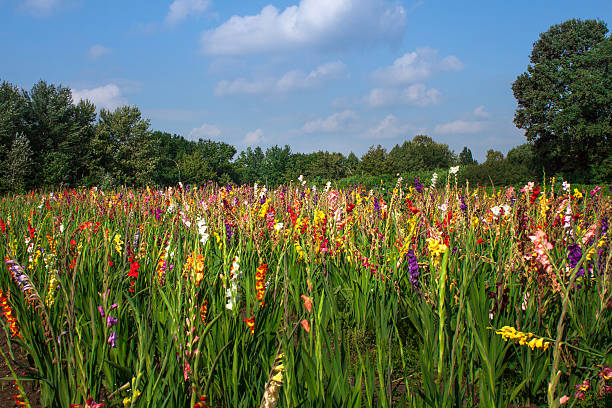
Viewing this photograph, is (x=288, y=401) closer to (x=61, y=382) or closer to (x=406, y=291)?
(x=61, y=382)

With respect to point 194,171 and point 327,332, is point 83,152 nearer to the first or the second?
point 194,171

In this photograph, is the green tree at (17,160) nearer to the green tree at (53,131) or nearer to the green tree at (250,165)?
the green tree at (53,131)

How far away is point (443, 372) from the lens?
6.99 ft

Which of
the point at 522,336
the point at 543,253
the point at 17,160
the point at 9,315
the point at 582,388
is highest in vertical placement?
the point at 17,160

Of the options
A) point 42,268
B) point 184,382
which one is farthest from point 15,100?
point 184,382

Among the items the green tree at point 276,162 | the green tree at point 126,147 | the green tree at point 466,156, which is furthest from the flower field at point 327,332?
the green tree at point 466,156

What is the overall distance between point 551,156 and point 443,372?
131ft

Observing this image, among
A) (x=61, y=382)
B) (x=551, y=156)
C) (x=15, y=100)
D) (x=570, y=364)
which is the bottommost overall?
(x=570, y=364)

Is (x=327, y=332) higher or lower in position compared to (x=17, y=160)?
lower

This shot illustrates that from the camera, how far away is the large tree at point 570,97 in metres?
33.3

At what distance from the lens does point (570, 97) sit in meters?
33.9

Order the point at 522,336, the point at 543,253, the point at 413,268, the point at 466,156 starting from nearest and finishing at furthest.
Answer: the point at 522,336
the point at 543,253
the point at 413,268
the point at 466,156

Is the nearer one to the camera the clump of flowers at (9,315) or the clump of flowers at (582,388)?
the clump of flowers at (582,388)

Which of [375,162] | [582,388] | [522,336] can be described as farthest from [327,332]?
[375,162]
